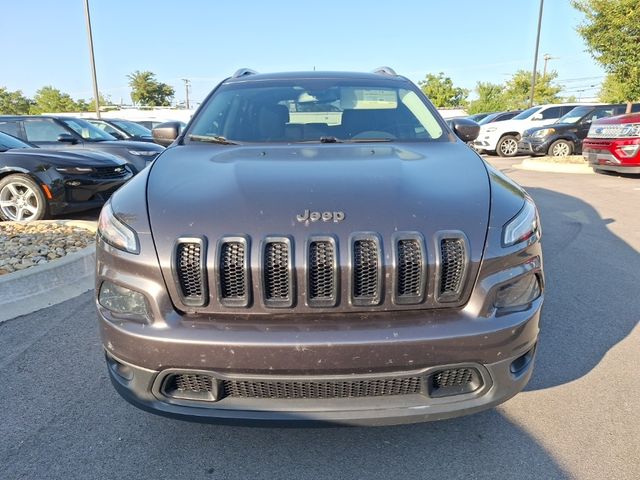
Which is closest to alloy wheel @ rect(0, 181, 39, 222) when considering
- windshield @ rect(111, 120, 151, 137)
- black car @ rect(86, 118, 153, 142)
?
black car @ rect(86, 118, 153, 142)

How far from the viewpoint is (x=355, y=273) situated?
1.76 m

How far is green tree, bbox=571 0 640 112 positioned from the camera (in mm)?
11398

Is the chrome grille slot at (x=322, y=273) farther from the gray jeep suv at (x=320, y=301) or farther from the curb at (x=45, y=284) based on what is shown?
the curb at (x=45, y=284)

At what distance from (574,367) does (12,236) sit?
550 cm

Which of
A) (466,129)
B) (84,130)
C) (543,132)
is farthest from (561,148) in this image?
(84,130)

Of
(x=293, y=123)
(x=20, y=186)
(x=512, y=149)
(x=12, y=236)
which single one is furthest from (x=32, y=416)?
(x=512, y=149)

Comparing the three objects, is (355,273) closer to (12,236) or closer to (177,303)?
(177,303)

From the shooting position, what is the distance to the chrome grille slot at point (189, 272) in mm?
1800

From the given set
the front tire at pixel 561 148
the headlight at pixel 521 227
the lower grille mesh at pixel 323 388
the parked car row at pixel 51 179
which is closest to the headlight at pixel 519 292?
the headlight at pixel 521 227

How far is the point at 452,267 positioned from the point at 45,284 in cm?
348

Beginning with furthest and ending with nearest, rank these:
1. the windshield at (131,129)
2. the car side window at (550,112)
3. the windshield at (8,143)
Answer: the car side window at (550,112), the windshield at (131,129), the windshield at (8,143)

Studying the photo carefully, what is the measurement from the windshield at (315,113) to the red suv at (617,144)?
26.0ft

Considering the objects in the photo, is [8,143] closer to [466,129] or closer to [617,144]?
[466,129]

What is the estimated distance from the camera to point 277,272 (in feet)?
5.81
